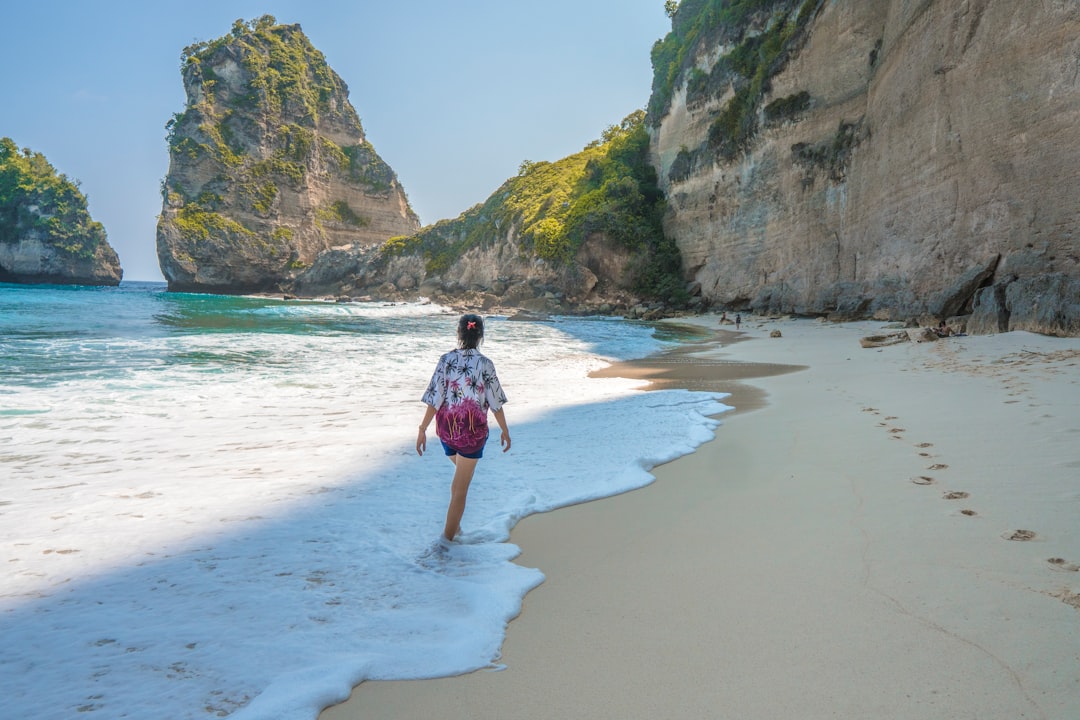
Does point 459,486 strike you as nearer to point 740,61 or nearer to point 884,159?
point 884,159

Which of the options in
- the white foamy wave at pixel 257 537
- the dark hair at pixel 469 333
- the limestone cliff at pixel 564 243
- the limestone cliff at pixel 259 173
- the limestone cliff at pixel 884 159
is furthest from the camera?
the limestone cliff at pixel 259 173

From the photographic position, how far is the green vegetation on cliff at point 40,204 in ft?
248

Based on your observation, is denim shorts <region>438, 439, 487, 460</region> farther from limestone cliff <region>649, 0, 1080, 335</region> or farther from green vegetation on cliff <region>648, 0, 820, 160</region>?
green vegetation on cliff <region>648, 0, 820, 160</region>

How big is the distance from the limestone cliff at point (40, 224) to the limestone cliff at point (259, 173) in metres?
21.8

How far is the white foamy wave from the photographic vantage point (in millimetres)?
2117

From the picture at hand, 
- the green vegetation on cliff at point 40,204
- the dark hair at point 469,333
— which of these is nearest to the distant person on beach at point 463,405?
the dark hair at point 469,333

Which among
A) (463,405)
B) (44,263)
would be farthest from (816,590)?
(44,263)

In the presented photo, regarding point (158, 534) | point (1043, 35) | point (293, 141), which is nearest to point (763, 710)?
point (158, 534)

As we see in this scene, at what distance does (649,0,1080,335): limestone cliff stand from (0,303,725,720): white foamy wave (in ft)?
31.2

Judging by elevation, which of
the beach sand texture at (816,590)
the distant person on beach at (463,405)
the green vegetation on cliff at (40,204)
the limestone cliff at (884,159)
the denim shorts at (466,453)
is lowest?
the beach sand texture at (816,590)

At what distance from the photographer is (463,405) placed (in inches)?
132

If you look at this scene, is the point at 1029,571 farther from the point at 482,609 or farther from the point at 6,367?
the point at 6,367

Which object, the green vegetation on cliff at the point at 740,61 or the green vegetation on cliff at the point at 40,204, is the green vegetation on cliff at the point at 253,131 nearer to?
the green vegetation on cliff at the point at 40,204

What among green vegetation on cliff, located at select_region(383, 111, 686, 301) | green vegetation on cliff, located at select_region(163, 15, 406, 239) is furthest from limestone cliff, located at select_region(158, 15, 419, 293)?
green vegetation on cliff, located at select_region(383, 111, 686, 301)
